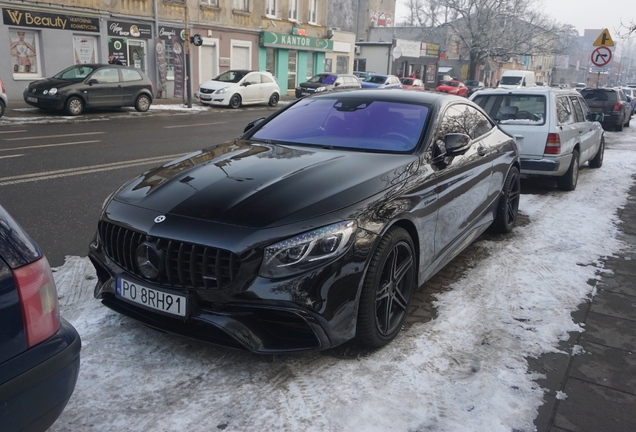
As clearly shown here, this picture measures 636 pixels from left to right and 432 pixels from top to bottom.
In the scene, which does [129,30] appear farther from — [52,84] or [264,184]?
[264,184]

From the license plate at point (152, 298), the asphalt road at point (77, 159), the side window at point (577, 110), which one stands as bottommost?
the asphalt road at point (77, 159)

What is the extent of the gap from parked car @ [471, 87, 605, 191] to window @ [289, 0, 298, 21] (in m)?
26.6

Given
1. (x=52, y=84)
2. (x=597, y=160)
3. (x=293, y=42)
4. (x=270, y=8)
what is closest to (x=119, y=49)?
(x=52, y=84)

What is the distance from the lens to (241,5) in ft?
97.8

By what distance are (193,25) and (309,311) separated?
86.7 feet

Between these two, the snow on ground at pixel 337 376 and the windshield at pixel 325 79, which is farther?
the windshield at pixel 325 79

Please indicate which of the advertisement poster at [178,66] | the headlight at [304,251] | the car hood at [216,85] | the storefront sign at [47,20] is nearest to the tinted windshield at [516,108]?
the headlight at [304,251]

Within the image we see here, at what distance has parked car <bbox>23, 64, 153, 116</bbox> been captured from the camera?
54.9 feet

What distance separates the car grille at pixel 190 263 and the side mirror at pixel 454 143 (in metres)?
2.05

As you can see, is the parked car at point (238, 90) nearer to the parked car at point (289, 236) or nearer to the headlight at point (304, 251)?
the parked car at point (289, 236)

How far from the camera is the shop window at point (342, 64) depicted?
130 ft

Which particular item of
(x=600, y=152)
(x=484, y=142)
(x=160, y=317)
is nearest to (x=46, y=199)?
(x=160, y=317)

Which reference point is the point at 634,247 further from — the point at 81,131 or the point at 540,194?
the point at 81,131

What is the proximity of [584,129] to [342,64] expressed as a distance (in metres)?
32.3
